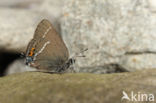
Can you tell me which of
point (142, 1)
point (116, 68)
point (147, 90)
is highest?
point (142, 1)

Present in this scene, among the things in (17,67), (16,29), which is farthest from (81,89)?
(16,29)

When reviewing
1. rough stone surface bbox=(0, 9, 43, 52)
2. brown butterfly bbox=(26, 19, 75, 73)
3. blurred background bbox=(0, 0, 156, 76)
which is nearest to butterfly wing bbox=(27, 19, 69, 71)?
brown butterfly bbox=(26, 19, 75, 73)

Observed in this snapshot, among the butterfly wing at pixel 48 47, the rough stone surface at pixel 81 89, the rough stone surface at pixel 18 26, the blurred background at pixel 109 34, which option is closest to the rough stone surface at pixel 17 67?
the rough stone surface at pixel 18 26

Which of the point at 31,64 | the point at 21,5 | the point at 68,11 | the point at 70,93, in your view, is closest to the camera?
the point at 70,93

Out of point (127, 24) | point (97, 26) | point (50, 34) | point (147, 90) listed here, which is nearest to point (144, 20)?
point (127, 24)

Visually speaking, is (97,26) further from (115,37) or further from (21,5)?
(21,5)

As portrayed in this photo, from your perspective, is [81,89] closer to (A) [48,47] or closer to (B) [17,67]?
(A) [48,47]

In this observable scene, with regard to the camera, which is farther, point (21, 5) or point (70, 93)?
point (21, 5)
